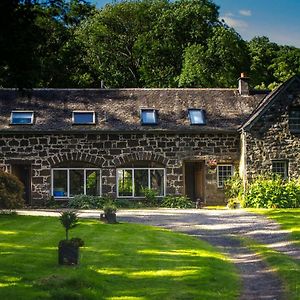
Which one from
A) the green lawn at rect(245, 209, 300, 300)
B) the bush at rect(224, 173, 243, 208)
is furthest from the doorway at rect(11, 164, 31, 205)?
the green lawn at rect(245, 209, 300, 300)

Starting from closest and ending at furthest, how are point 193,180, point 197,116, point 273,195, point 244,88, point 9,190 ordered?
point 9,190, point 273,195, point 197,116, point 193,180, point 244,88

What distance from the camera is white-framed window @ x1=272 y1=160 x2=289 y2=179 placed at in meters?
31.8

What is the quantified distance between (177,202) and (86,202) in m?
4.61

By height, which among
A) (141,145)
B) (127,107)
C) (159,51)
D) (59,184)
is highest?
(159,51)

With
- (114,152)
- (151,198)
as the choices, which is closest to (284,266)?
(151,198)

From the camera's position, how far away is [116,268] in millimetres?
13109

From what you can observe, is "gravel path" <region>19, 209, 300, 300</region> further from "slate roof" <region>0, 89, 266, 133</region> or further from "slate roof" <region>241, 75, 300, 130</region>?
"slate roof" <region>0, 89, 266, 133</region>

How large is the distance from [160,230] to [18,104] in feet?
50.7

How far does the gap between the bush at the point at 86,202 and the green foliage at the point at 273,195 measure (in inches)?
280

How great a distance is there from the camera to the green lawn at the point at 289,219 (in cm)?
1892

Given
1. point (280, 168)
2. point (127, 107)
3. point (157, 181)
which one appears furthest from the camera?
point (127, 107)

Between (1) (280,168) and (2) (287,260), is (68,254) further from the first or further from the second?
(1) (280,168)

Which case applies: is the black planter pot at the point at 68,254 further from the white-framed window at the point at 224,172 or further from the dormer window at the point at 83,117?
the white-framed window at the point at 224,172

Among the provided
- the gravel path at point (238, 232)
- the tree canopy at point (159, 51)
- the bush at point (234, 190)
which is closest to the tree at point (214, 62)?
the tree canopy at point (159, 51)
